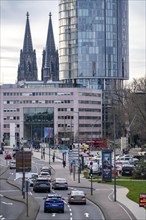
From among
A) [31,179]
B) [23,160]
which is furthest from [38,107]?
[23,160]

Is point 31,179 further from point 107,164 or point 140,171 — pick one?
point 140,171

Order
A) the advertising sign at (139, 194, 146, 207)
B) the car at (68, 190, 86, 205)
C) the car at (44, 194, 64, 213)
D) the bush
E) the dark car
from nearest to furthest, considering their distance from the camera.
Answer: the advertising sign at (139, 194, 146, 207) < the car at (44, 194, 64, 213) < the car at (68, 190, 86, 205) < the bush < the dark car

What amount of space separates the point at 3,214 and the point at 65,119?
5948 inches

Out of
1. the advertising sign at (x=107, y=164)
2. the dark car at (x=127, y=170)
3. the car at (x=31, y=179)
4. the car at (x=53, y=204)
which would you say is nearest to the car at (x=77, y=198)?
the car at (x=53, y=204)

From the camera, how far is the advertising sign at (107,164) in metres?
67.3

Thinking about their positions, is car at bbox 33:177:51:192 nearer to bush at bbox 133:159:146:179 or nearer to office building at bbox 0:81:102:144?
bush at bbox 133:159:146:179

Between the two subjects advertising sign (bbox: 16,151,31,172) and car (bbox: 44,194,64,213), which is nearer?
car (bbox: 44,194,64,213)

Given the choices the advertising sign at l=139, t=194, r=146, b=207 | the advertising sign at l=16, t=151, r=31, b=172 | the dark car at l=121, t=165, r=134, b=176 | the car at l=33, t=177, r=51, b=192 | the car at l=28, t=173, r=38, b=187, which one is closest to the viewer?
the advertising sign at l=139, t=194, r=146, b=207

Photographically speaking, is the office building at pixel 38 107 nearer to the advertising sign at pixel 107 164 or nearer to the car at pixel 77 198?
the advertising sign at pixel 107 164

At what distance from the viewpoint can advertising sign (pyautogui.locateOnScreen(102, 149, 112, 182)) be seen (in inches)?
2650

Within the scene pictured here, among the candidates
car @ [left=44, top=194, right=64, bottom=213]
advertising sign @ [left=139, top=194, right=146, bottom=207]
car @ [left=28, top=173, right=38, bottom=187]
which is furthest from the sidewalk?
car @ [left=28, top=173, right=38, bottom=187]

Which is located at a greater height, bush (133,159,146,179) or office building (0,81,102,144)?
office building (0,81,102,144)

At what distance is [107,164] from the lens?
68.3 m

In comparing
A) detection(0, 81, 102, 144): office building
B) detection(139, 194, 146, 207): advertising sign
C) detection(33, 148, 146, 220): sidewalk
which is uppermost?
detection(0, 81, 102, 144): office building
